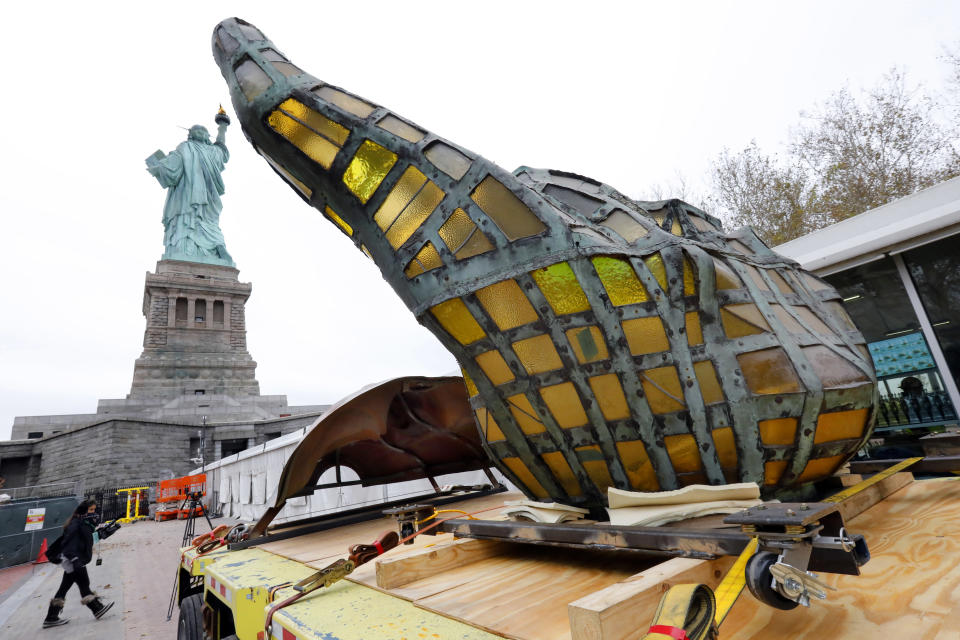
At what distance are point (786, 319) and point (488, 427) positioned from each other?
161 cm

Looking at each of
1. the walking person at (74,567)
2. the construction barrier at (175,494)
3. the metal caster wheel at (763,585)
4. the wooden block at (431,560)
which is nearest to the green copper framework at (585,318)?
the wooden block at (431,560)

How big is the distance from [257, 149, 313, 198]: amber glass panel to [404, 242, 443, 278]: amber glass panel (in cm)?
97

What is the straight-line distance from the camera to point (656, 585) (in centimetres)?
136

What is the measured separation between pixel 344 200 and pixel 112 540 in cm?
1807

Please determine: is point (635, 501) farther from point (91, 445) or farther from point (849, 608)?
point (91, 445)

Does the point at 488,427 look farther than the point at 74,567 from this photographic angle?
No

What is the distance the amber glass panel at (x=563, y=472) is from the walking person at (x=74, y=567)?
27.1 ft

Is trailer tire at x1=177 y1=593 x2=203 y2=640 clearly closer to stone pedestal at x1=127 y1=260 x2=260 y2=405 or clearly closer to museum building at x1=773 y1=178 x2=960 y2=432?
museum building at x1=773 y1=178 x2=960 y2=432

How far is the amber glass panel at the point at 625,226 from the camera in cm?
244

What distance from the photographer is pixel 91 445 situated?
24.1 meters

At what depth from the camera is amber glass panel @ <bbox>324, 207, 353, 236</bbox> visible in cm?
304

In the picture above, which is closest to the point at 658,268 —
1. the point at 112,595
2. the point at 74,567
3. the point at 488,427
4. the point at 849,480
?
the point at 488,427

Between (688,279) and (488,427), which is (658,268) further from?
(488,427)

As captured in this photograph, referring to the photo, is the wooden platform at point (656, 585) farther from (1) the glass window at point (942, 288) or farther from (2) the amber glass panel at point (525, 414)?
(1) the glass window at point (942, 288)
